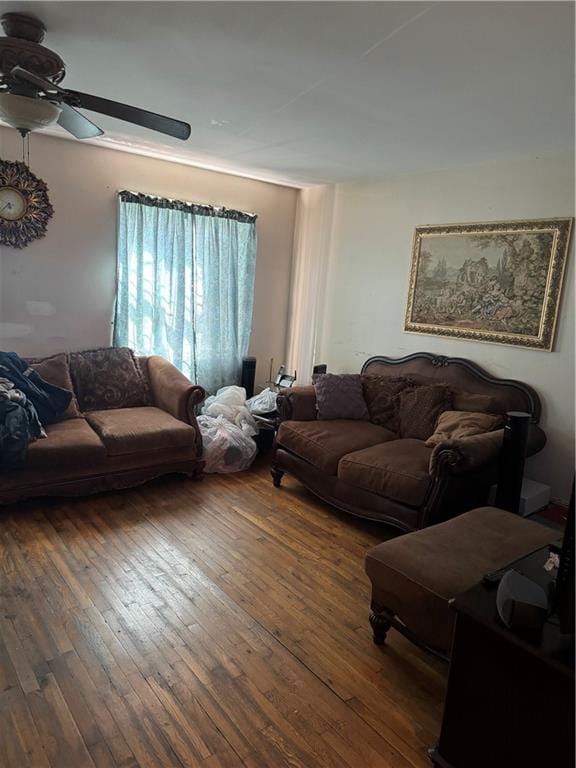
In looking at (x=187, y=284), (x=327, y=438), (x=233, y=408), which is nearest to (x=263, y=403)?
(x=233, y=408)

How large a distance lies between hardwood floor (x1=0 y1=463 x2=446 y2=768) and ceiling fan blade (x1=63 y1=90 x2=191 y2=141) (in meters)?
2.14

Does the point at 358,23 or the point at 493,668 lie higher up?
the point at 358,23

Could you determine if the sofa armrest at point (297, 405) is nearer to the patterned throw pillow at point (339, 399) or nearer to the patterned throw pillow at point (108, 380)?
the patterned throw pillow at point (339, 399)

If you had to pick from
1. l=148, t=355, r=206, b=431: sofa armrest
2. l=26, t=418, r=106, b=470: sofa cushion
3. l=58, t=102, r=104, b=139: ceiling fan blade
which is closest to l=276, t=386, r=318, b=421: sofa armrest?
l=148, t=355, r=206, b=431: sofa armrest

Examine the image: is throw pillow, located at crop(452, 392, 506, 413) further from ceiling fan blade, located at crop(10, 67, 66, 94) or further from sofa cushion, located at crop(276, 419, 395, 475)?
ceiling fan blade, located at crop(10, 67, 66, 94)

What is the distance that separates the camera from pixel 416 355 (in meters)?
4.07

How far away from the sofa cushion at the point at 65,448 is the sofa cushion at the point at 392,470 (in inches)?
62.9

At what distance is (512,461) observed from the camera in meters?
2.84

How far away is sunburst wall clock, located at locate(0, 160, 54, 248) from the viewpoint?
3520 millimetres

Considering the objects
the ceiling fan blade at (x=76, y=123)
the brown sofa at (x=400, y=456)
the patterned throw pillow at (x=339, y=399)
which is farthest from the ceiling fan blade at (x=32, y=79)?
the patterned throw pillow at (x=339, y=399)

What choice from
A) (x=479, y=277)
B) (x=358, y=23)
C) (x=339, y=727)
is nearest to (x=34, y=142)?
(x=358, y=23)

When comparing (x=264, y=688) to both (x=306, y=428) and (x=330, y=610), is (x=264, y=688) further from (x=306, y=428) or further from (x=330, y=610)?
(x=306, y=428)

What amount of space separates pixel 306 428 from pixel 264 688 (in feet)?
6.33

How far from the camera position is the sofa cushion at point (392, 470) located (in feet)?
9.27
